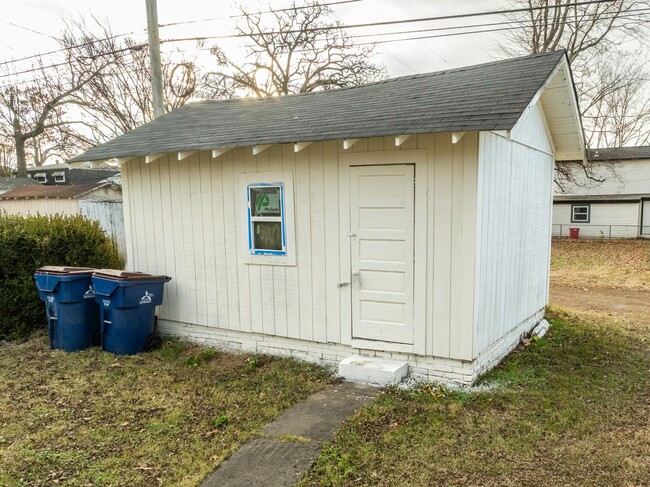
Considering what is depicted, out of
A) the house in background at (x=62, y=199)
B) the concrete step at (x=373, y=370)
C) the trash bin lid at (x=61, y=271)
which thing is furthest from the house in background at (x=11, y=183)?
the concrete step at (x=373, y=370)

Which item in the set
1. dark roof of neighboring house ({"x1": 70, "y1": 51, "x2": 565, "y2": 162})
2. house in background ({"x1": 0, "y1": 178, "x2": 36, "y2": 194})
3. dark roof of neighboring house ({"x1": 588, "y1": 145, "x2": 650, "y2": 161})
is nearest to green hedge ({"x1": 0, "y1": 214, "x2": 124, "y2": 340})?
dark roof of neighboring house ({"x1": 70, "y1": 51, "x2": 565, "y2": 162})

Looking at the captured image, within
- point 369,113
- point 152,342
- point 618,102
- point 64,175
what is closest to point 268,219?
point 369,113

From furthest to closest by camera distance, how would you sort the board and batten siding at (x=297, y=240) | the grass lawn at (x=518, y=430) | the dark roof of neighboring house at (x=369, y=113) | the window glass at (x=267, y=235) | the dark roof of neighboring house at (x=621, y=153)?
1. the dark roof of neighboring house at (x=621, y=153)
2. the window glass at (x=267, y=235)
3. the board and batten siding at (x=297, y=240)
4. the dark roof of neighboring house at (x=369, y=113)
5. the grass lawn at (x=518, y=430)

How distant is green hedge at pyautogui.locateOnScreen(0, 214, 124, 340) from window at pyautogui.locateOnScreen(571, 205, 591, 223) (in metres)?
24.3

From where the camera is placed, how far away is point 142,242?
6.91 metres

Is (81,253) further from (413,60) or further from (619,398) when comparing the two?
(413,60)

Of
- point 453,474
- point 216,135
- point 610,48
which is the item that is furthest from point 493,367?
point 610,48

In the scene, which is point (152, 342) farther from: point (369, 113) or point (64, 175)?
point (64, 175)

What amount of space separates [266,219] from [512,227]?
305cm

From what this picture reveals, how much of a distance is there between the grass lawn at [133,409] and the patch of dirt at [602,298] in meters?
6.73

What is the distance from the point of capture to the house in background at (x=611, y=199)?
76.2ft

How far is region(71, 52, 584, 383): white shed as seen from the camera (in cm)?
471

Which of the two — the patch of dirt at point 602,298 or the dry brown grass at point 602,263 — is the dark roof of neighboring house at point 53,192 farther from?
the dry brown grass at point 602,263

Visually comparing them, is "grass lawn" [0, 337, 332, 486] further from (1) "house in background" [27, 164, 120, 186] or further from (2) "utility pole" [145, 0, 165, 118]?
(1) "house in background" [27, 164, 120, 186]
